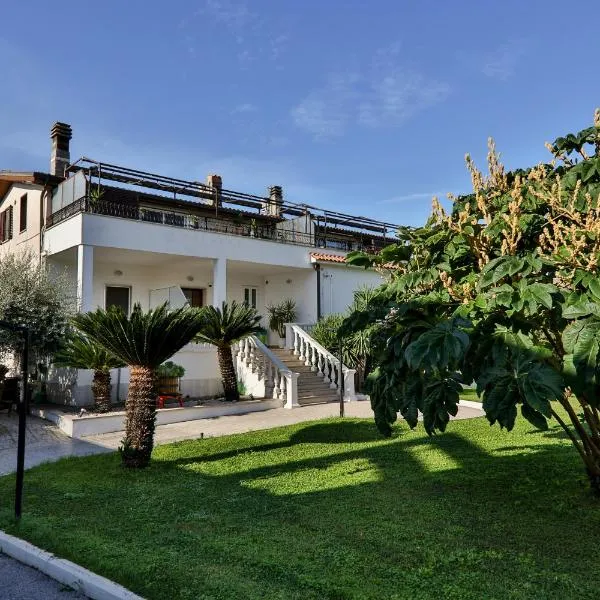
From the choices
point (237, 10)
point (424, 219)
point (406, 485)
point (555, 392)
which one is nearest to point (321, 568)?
point (555, 392)

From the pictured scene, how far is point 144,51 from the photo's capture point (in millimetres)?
11547

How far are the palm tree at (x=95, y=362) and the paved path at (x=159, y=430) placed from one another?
115 centimetres

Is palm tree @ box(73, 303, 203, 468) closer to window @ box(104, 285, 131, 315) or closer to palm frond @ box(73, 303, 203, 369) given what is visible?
palm frond @ box(73, 303, 203, 369)

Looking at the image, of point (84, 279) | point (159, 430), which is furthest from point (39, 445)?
point (84, 279)

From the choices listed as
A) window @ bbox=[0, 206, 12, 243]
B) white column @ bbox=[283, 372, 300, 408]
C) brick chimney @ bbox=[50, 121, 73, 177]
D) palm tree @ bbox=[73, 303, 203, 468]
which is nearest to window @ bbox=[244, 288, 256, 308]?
white column @ bbox=[283, 372, 300, 408]

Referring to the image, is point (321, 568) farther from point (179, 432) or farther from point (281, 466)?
point (179, 432)

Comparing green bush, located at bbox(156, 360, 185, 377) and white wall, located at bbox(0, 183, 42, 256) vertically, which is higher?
white wall, located at bbox(0, 183, 42, 256)

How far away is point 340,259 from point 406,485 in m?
13.9

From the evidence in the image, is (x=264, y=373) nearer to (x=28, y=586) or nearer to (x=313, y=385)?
(x=313, y=385)

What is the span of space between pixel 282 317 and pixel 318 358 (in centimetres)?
371

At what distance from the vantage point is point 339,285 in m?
20.2

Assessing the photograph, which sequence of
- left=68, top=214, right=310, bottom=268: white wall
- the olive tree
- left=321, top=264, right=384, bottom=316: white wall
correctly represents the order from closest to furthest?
the olive tree
left=68, top=214, right=310, bottom=268: white wall
left=321, top=264, right=384, bottom=316: white wall

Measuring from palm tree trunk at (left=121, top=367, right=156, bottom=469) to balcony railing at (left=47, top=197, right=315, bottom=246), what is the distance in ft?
25.7

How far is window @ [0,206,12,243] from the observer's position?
19.5 meters
